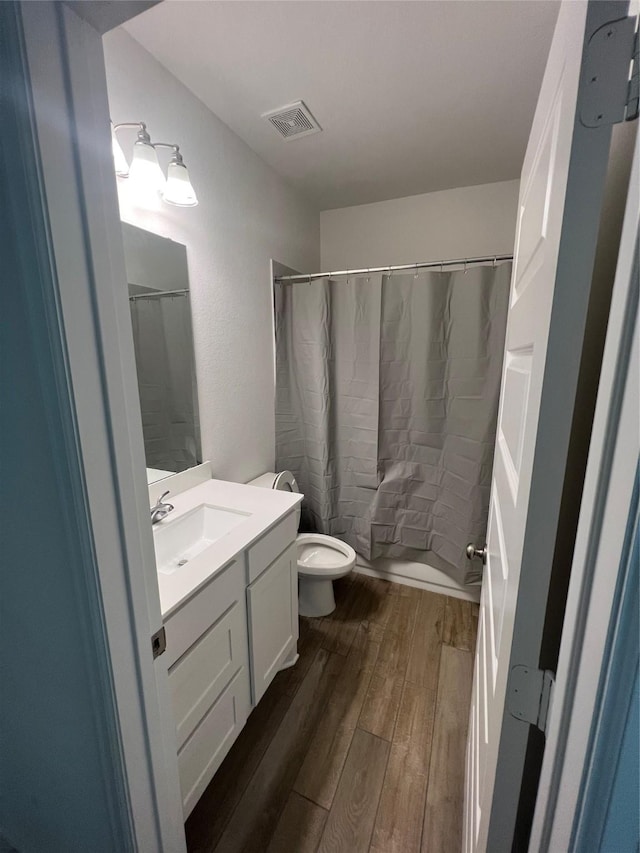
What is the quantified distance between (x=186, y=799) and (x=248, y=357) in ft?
5.80

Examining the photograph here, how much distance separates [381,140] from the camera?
181 centimetres

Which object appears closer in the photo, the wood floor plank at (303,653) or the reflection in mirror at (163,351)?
the reflection in mirror at (163,351)

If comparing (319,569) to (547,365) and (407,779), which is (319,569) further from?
(547,365)

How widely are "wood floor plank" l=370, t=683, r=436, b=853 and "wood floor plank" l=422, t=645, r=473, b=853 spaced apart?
26 millimetres

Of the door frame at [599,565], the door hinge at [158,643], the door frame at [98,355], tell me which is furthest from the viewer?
the door hinge at [158,643]

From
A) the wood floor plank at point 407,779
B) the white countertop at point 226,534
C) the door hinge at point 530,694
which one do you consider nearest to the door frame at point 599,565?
the door hinge at point 530,694

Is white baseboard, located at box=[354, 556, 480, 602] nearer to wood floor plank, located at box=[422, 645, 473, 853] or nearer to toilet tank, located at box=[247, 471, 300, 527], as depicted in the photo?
wood floor plank, located at box=[422, 645, 473, 853]

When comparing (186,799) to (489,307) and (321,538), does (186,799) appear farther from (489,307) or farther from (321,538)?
(489,307)

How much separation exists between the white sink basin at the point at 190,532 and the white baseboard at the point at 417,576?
124 cm

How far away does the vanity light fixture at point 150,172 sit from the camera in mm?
1213

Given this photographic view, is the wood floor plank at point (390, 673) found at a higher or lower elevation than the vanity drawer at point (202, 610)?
lower

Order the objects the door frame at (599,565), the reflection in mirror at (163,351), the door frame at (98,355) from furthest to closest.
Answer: the reflection in mirror at (163,351) → the door frame at (98,355) → the door frame at (599,565)

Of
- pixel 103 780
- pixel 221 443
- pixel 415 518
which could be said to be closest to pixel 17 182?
pixel 103 780

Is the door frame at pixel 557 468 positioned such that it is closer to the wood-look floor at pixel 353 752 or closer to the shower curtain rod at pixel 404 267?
the wood-look floor at pixel 353 752
